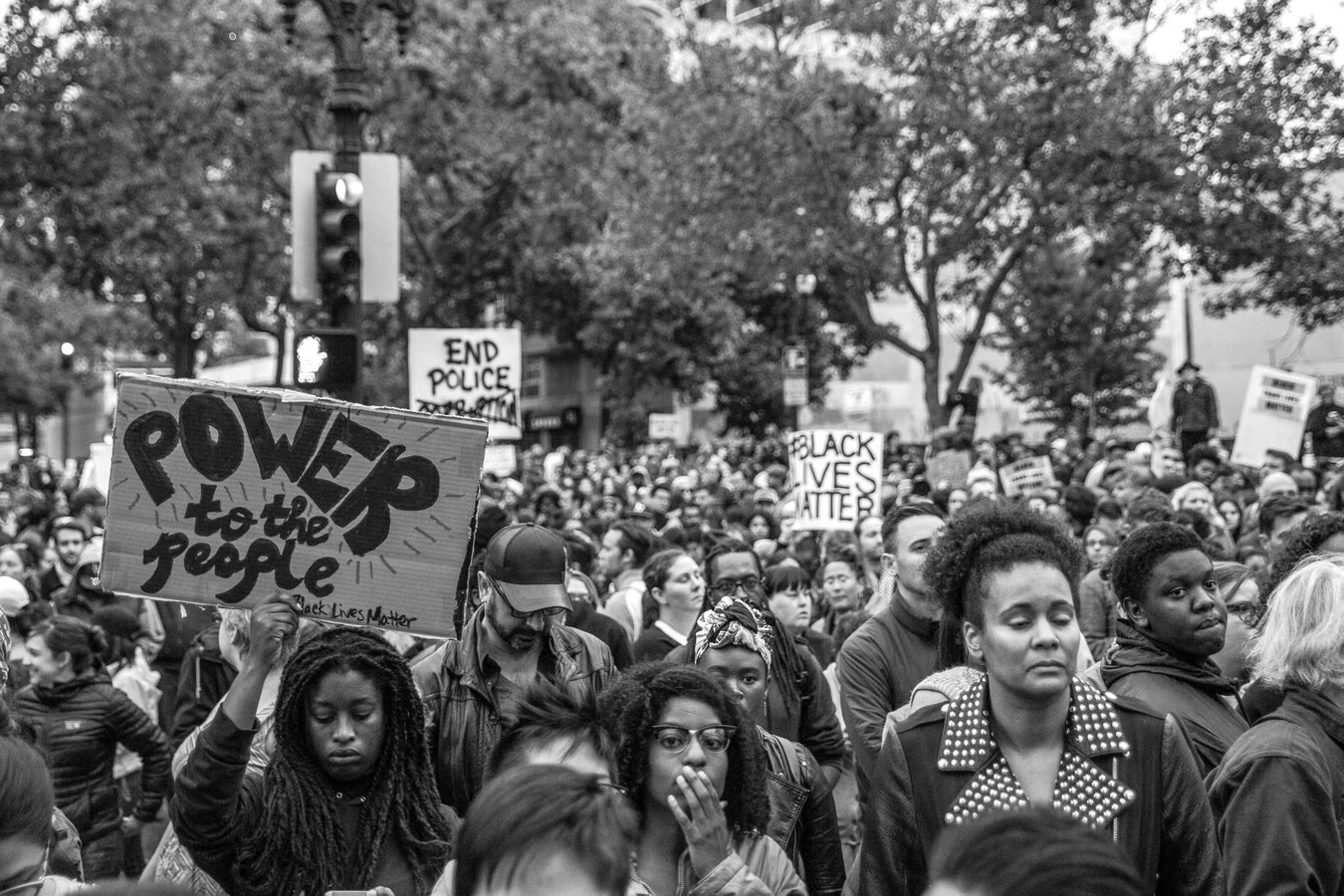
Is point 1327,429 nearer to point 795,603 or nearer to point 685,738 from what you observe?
point 795,603

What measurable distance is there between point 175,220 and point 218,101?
218cm

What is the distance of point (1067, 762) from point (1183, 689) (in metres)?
1.45

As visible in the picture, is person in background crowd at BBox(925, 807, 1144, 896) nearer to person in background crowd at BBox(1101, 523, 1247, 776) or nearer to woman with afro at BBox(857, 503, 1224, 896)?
woman with afro at BBox(857, 503, 1224, 896)

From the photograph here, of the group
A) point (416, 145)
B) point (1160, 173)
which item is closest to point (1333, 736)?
point (1160, 173)

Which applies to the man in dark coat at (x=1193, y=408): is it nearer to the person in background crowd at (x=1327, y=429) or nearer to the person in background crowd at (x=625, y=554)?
the person in background crowd at (x=1327, y=429)

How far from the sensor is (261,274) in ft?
112

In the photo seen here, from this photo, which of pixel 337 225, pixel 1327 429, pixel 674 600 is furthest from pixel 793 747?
pixel 1327 429

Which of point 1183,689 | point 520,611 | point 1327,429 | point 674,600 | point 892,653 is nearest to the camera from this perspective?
point 1183,689

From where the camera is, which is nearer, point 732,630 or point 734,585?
point 732,630

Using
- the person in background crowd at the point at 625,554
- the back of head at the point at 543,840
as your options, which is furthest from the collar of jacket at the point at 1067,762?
the person in background crowd at the point at 625,554

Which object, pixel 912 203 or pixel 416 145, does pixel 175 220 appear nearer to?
pixel 416 145

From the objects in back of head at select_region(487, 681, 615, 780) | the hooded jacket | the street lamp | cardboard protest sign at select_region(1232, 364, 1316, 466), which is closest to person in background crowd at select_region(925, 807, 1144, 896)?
back of head at select_region(487, 681, 615, 780)

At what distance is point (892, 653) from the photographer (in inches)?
237

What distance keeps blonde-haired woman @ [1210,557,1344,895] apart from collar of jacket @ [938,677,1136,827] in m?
0.32
